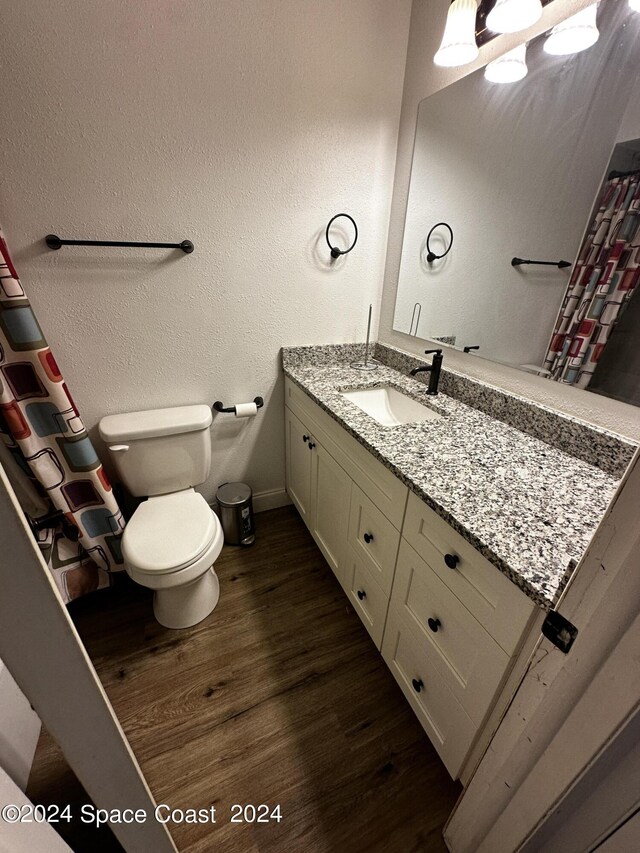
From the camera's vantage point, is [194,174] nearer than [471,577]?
No

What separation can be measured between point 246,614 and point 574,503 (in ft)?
4.25

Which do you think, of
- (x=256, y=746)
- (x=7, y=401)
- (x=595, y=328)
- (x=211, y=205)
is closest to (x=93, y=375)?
(x=7, y=401)

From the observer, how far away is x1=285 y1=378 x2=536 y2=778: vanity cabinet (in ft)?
2.35

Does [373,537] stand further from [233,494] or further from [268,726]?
[233,494]

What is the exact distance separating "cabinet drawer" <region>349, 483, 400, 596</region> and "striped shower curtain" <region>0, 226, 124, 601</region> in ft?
3.31

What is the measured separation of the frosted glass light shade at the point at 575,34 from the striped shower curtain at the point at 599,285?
381 mm

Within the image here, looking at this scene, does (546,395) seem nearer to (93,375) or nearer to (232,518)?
(232,518)

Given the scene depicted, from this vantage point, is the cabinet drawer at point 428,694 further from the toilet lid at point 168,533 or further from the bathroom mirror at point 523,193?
the bathroom mirror at point 523,193

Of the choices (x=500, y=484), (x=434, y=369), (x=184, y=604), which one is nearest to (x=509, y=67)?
(x=434, y=369)

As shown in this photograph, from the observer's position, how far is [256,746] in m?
1.06

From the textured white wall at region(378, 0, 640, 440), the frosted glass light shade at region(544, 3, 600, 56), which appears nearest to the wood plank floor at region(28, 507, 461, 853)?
the textured white wall at region(378, 0, 640, 440)

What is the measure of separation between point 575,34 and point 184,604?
222cm

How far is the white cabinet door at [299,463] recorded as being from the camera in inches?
64.0

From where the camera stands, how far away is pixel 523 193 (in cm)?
110
